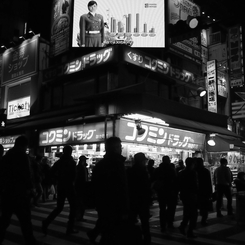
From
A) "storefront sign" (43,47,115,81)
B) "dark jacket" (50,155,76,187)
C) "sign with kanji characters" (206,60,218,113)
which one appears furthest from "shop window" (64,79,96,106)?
"dark jacket" (50,155,76,187)

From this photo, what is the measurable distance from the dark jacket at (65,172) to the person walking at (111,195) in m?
2.84

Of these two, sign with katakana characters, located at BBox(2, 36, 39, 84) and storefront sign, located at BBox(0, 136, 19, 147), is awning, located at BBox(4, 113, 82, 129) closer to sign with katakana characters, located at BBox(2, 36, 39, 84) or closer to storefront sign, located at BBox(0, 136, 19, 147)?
storefront sign, located at BBox(0, 136, 19, 147)

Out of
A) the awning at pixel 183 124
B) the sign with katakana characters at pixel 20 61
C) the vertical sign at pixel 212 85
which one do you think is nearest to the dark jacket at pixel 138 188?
the awning at pixel 183 124

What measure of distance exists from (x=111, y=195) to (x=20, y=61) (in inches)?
775

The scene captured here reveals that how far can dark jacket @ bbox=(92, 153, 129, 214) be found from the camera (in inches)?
152

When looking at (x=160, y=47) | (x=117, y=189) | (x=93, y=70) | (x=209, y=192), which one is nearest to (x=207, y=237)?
(x=209, y=192)

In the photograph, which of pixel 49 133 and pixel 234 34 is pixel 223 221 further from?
pixel 234 34

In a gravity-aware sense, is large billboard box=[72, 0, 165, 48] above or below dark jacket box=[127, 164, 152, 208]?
above

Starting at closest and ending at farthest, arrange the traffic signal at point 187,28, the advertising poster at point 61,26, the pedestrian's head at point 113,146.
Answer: the pedestrian's head at point 113,146 → the traffic signal at point 187,28 → the advertising poster at point 61,26

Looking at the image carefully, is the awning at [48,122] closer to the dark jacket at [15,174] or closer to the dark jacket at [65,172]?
the dark jacket at [65,172]

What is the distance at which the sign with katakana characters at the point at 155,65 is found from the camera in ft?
52.1

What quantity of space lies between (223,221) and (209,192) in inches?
48.1

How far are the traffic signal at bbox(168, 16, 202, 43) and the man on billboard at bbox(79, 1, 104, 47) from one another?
1080 cm

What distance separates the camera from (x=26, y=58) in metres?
21.0
